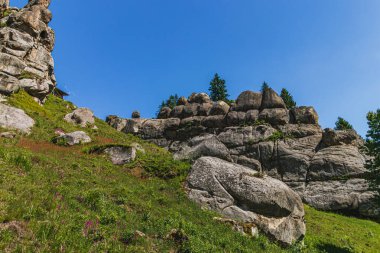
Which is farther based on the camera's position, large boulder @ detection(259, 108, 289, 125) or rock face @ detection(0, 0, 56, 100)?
large boulder @ detection(259, 108, 289, 125)

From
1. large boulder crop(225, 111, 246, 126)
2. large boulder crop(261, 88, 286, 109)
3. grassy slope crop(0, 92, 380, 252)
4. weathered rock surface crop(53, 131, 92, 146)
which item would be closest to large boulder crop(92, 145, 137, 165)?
grassy slope crop(0, 92, 380, 252)

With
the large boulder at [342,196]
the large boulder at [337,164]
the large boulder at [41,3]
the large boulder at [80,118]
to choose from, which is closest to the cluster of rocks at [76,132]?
the large boulder at [80,118]

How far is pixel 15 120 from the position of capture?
109 ft

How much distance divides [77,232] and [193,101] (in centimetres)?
6602

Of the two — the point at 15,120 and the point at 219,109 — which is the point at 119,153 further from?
the point at 219,109

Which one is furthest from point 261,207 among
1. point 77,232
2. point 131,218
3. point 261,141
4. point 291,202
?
point 261,141

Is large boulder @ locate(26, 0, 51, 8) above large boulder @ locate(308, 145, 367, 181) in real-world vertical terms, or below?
above

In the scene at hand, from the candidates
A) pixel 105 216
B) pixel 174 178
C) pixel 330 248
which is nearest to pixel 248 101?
pixel 174 178

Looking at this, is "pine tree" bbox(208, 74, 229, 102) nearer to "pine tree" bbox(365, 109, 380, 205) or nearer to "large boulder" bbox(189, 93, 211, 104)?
"large boulder" bbox(189, 93, 211, 104)

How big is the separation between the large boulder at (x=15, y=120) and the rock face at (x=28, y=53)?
8938 mm

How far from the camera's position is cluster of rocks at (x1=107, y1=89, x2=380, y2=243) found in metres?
22.0

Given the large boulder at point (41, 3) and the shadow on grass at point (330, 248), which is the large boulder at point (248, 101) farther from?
the large boulder at point (41, 3)

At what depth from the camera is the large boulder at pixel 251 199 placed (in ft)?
63.0

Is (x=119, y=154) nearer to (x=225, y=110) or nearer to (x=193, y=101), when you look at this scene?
(x=225, y=110)
